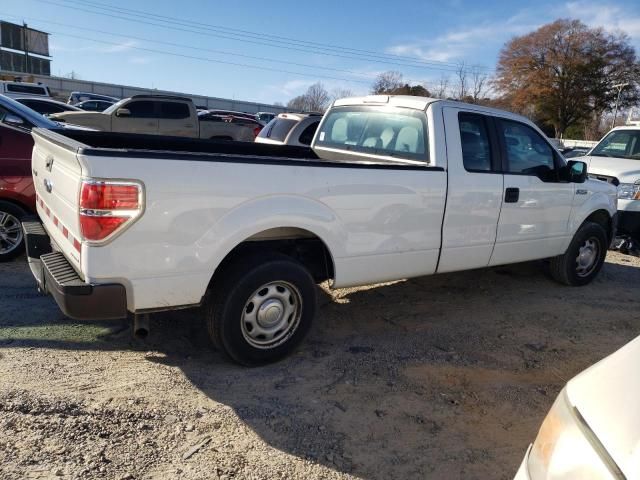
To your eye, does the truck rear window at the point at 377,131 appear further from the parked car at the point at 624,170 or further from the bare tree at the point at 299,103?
the bare tree at the point at 299,103

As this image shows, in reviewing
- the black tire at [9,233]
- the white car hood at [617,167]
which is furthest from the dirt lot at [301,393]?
the white car hood at [617,167]

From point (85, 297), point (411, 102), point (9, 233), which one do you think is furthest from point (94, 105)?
point (85, 297)

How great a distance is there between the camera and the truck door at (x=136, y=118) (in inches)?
608

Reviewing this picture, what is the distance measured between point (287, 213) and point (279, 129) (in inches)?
307

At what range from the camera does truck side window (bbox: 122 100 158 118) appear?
15.9 metres

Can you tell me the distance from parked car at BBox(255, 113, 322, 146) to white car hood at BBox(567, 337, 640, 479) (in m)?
8.17

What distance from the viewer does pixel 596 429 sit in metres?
1.50

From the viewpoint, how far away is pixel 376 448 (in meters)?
3.00

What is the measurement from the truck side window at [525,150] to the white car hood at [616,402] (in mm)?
3598

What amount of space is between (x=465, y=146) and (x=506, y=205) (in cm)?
72

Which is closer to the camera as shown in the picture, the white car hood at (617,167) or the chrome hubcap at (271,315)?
the chrome hubcap at (271,315)

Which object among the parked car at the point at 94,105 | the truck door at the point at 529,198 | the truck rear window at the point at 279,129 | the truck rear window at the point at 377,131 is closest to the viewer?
the truck rear window at the point at 377,131

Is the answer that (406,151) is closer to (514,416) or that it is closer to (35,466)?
(514,416)

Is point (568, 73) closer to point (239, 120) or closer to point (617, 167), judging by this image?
point (239, 120)
